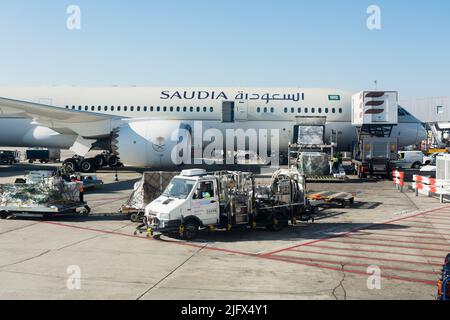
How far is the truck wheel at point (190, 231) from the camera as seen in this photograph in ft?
47.3

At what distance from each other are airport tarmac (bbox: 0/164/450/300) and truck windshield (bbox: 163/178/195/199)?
1491mm

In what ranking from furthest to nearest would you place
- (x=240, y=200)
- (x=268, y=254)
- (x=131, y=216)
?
1. (x=131, y=216)
2. (x=240, y=200)
3. (x=268, y=254)

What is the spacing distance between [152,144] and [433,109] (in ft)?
202

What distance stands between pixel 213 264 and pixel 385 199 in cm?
1388

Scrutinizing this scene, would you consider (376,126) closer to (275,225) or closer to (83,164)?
(275,225)

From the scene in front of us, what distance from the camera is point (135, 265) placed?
37.9ft

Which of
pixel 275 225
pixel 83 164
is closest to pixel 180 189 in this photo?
pixel 275 225

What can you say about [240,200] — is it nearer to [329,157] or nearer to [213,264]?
[213,264]

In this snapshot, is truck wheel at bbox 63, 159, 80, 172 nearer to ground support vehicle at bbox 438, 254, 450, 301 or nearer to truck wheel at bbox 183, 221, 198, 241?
truck wheel at bbox 183, 221, 198, 241

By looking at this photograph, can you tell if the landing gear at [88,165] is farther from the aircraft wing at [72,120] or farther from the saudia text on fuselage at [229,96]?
the saudia text on fuselage at [229,96]

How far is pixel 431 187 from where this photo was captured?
76.9ft

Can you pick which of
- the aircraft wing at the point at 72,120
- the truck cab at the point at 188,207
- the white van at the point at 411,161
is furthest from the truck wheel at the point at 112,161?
the white van at the point at 411,161
